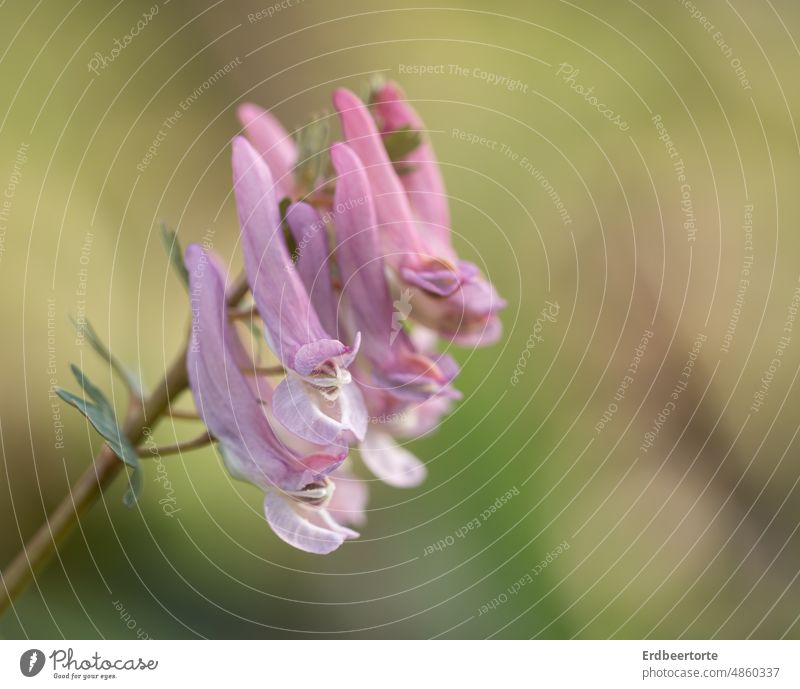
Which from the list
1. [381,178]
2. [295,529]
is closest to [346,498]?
[295,529]

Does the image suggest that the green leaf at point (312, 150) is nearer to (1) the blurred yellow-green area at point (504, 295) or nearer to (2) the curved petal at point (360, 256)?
(2) the curved petal at point (360, 256)

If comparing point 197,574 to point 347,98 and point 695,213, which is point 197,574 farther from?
point 695,213

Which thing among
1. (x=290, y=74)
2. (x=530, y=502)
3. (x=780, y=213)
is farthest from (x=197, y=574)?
(x=780, y=213)

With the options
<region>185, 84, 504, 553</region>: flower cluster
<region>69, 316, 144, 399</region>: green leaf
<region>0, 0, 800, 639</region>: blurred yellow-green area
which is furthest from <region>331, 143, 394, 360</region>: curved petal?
<region>0, 0, 800, 639</region>: blurred yellow-green area

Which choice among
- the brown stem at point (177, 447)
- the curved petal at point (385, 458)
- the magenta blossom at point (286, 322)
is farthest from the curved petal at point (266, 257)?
the curved petal at point (385, 458)

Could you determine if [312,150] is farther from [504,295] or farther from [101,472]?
[504,295]
